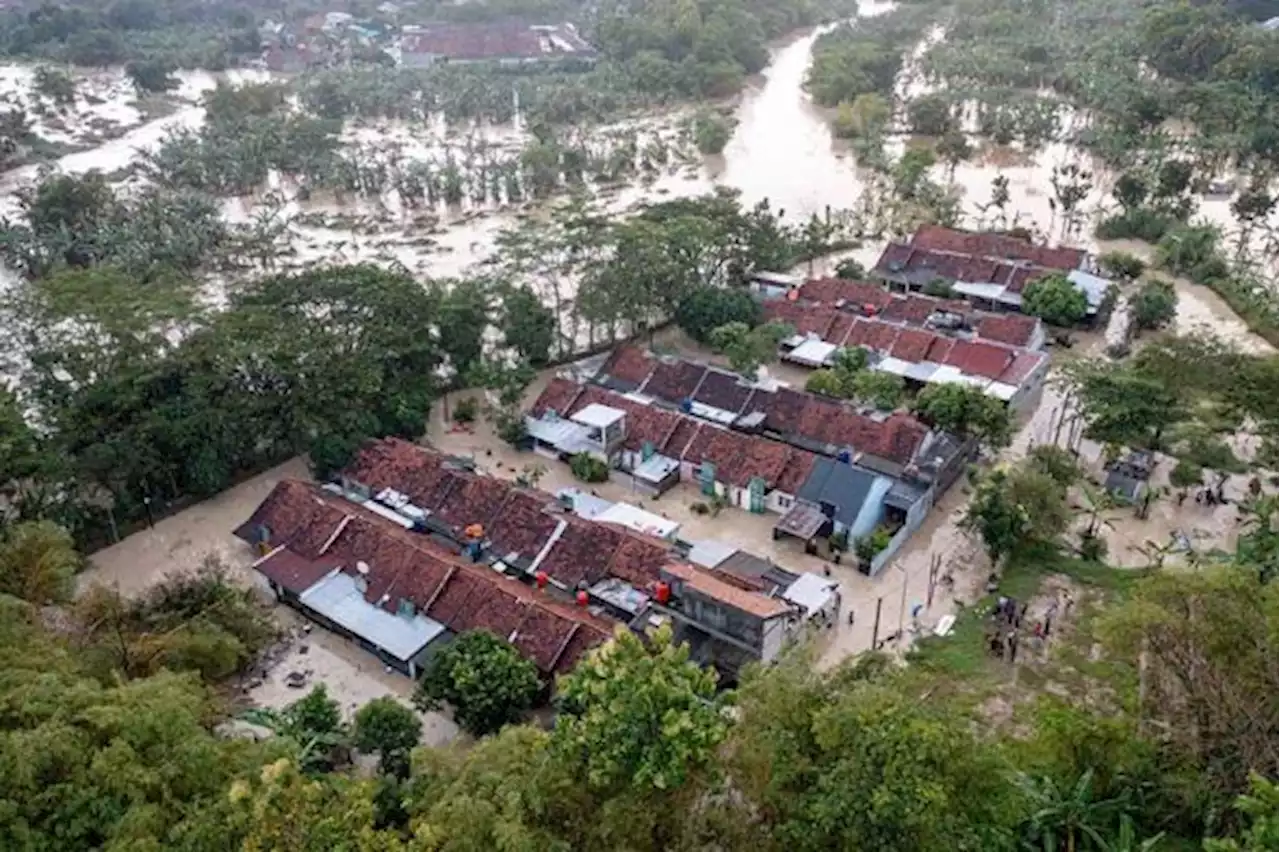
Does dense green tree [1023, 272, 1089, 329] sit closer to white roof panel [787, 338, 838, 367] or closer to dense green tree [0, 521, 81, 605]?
white roof panel [787, 338, 838, 367]

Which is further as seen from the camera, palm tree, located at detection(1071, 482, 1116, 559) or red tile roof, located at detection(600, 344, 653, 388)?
red tile roof, located at detection(600, 344, 653, 388)

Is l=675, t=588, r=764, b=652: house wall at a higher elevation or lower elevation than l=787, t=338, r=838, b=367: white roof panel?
higher

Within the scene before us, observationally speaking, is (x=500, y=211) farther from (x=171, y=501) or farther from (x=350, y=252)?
(x=171, y=501)

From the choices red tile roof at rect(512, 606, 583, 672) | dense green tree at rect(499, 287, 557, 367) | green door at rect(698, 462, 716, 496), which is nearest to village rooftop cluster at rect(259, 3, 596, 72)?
dense green tree at rect(499, 287, 557, 367)

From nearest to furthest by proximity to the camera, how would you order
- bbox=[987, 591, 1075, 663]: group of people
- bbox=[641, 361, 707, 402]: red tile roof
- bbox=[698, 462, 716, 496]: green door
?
bbox=[987, 591, 1075, 663]: group of people
bbox=[698, 462, 716, 496]: green door
bbox=[641, 361, 707, 402]: red tile roof

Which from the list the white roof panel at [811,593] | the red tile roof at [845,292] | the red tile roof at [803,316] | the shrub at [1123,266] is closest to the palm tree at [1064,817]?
the white roof panel at [811,593]

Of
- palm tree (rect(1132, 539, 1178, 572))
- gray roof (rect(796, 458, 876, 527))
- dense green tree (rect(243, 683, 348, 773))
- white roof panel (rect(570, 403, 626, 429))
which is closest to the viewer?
dense green tree (rect(243, 683, 348, 773))

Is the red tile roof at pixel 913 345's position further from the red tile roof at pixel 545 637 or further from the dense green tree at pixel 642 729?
the dense green tree at pixel 642 729

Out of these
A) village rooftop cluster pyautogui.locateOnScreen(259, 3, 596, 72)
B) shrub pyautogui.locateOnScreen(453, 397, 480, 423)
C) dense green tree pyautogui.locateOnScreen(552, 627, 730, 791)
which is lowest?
shrub pyautogui.locateOnScreen(453, 397, 480, 423)
